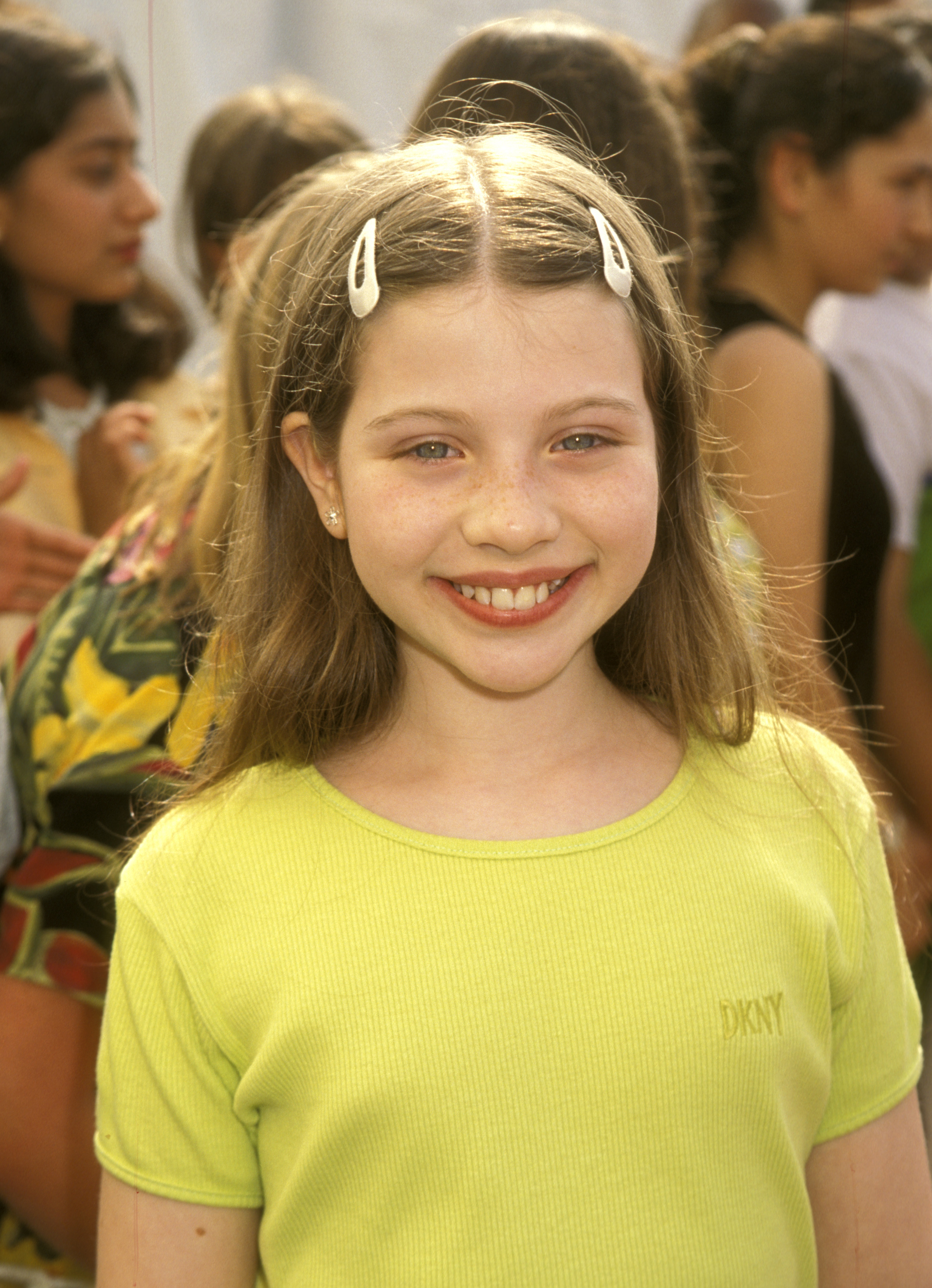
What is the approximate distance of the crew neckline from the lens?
38.7 inches

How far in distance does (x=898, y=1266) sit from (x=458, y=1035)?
1.29 ft

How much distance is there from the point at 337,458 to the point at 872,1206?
0.68 m

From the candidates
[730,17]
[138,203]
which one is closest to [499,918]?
[138,203]

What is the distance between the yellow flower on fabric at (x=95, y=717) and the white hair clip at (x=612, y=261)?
533 mm

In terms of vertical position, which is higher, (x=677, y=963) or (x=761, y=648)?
(x=761, y=648)

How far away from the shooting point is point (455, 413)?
3.03 ft

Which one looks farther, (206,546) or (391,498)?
(206,546)

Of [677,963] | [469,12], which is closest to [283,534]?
[677,963]

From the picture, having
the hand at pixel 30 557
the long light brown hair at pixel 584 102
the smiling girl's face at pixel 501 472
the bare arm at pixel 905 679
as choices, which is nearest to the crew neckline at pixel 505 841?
the smiling girl's face at pixel 501 472

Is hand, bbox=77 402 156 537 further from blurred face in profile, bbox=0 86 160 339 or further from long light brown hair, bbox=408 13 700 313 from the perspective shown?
long light brown hair, bbox=408 13 700 313

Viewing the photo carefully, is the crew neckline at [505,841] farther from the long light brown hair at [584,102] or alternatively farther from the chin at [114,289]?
the chin at [114,289]

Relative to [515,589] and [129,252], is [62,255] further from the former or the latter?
[515,589]

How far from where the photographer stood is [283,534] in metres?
1.13

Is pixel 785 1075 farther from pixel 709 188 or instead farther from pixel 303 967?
pixel 709 188
